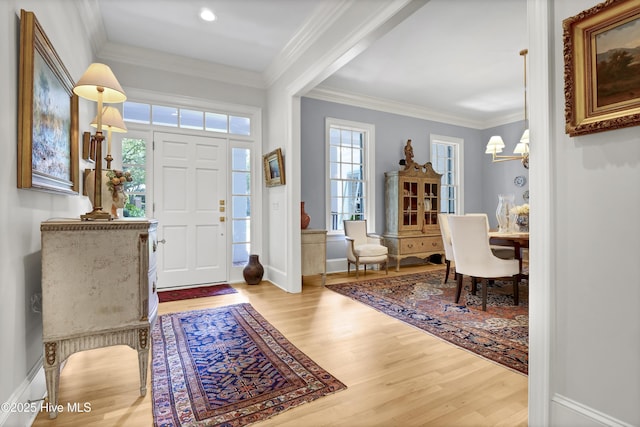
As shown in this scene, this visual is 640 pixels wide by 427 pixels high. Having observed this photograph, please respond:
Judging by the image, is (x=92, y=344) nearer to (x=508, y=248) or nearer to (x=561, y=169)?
(x=561, y=169)

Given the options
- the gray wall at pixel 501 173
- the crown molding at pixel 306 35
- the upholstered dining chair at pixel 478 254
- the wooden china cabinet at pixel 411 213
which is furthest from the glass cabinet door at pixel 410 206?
the crown molding at pixel 306 35

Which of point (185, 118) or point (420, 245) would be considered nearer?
point (185, 118)

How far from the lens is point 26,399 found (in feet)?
5.19

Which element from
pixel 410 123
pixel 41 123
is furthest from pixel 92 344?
pixel 410 123

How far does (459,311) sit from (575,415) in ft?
6.50

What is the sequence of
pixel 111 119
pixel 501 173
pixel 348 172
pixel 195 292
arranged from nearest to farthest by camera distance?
pixel 111 119 → pixel 195 292 → pixel 348 172 → pixel 501 173

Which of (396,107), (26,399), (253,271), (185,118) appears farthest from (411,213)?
(26,399)

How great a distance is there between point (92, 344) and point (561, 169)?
2556mm

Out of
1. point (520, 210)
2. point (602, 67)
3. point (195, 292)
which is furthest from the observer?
point (195, 292)

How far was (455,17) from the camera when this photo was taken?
3180 millimetres

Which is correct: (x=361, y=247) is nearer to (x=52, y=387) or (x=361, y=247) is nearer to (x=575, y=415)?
(x=575, y=415)

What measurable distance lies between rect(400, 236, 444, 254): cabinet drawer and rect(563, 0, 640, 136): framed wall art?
4263mm

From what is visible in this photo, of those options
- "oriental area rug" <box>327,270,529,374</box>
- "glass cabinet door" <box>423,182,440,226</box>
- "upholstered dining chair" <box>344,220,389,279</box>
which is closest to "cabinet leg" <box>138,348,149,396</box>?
"oriental area rug" <box>327,270,529,374</box>

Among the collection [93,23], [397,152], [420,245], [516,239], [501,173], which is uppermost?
[93,23]
